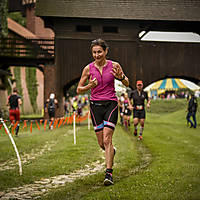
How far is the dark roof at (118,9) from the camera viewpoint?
873 inches

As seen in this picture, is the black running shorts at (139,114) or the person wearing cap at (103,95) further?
the black running shorts at (139,114)

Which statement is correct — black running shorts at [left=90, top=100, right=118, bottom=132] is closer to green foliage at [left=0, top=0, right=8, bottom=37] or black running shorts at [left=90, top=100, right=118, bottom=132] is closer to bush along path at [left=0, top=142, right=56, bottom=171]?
bush along path at [left=0, top=142, right=56, bottom=171]

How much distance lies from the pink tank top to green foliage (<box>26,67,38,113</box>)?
35.3m

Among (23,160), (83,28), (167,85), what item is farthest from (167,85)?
(23,160)

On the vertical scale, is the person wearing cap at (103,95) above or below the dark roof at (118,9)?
below

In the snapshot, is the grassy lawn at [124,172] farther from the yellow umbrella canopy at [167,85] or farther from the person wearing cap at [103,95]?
the yellow umbrella canopy at [167,85]

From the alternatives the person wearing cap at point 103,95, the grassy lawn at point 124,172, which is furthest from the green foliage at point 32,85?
the person wearing cap at point 103,95

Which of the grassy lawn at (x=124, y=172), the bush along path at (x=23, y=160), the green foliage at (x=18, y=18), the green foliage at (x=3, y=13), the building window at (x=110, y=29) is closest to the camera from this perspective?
the grassy lawn at (x=124, y=172)

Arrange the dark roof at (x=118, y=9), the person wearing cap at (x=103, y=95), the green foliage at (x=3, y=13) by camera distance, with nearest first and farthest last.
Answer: the person wearing cap at (x=103, y=95) < the dark roof at (x=118, y=9) < the green foliage at (x=3, y=13)

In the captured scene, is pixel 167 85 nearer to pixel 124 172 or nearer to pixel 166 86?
pixel 166 86

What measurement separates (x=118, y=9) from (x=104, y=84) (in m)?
18.3

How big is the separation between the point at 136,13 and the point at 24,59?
8681mm

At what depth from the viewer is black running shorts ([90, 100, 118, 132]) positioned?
17.3ft

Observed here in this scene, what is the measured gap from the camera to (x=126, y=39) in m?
23.1
